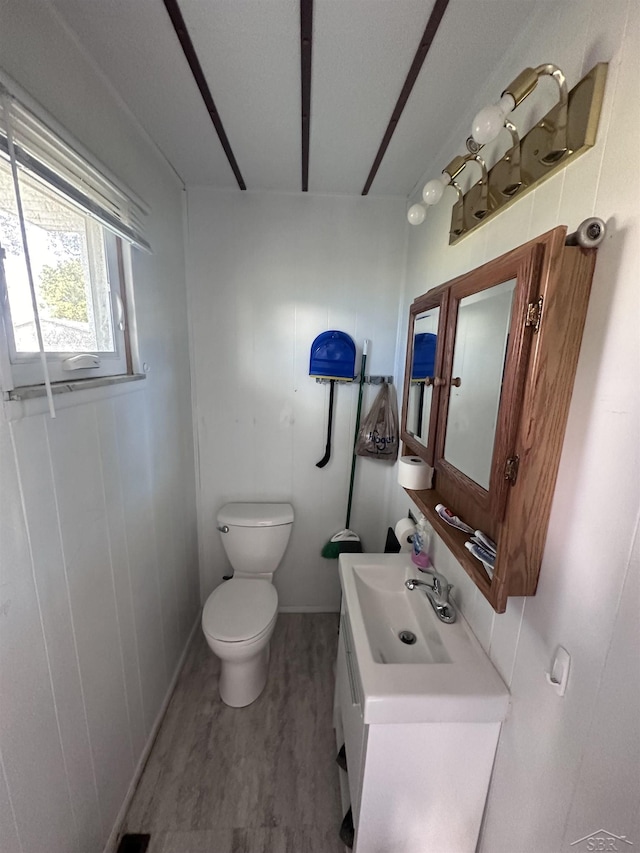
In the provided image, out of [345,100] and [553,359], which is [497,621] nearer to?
[553,359]

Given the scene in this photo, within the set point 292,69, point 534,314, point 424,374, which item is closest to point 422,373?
point 424,374

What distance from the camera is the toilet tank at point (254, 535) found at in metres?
1.86

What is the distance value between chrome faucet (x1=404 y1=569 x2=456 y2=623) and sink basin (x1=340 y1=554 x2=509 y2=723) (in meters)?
0.03

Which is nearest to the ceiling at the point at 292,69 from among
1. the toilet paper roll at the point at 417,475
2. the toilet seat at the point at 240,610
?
the toilet paper roll at the point at 417,475

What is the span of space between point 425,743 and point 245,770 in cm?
95

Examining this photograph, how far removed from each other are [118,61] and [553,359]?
1.39 m

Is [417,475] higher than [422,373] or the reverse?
the reverse

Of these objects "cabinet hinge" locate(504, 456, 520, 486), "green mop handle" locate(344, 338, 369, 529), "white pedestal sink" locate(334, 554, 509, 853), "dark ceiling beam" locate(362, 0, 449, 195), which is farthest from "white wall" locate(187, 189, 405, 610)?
"cabinet hinge" locate(504, 456, 520, 486)

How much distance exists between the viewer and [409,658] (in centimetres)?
108

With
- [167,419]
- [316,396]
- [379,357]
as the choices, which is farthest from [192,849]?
[379,357]

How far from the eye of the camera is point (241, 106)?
3.67ft

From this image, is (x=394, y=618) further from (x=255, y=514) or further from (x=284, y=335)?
(x=284, y=335)

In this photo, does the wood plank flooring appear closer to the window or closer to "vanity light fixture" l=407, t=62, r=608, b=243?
the window

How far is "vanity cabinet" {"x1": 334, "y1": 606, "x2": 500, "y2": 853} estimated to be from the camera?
850 millimetres
